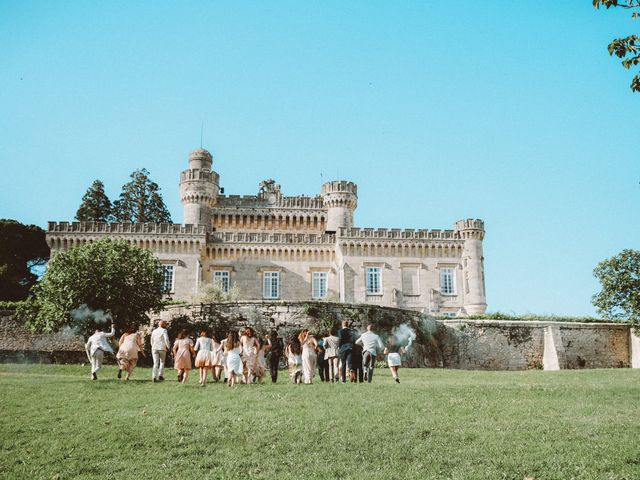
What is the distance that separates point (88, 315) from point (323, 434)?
19625 mm

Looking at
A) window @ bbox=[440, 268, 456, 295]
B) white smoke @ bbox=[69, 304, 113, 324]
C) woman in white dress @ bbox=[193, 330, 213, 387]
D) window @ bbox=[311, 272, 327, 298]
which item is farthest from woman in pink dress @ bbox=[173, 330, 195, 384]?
window @ bbox=[440, 268, 456, 295]

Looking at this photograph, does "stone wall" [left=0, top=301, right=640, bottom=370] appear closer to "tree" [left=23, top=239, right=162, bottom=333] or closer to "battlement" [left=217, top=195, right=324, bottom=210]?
"tree" [left=23, top=239, right=162, bottom=333]

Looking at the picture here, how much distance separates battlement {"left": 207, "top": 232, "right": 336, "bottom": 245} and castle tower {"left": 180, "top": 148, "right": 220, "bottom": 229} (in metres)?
5.00

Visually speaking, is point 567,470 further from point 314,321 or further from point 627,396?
point 314,321

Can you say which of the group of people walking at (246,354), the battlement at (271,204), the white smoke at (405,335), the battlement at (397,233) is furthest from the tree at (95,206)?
the group of people walking at (246,354)

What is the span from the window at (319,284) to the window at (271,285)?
2.56 m

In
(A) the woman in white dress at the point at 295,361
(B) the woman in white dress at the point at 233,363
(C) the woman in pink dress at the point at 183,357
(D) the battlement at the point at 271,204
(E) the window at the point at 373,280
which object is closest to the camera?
(B) the woman in white dress at the point at 233,363

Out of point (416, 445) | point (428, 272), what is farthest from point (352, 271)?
point (416, 445)

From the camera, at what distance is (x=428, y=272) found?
4584cm

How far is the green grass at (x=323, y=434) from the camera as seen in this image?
26.4ft

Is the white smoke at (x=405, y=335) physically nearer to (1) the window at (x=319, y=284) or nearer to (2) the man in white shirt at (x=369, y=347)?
(2) the man in white shirt at (x=369, y=347)

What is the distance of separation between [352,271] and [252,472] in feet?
122

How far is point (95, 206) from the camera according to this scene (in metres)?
53.0


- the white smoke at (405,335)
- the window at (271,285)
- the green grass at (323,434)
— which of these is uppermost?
the window at (271,285)
